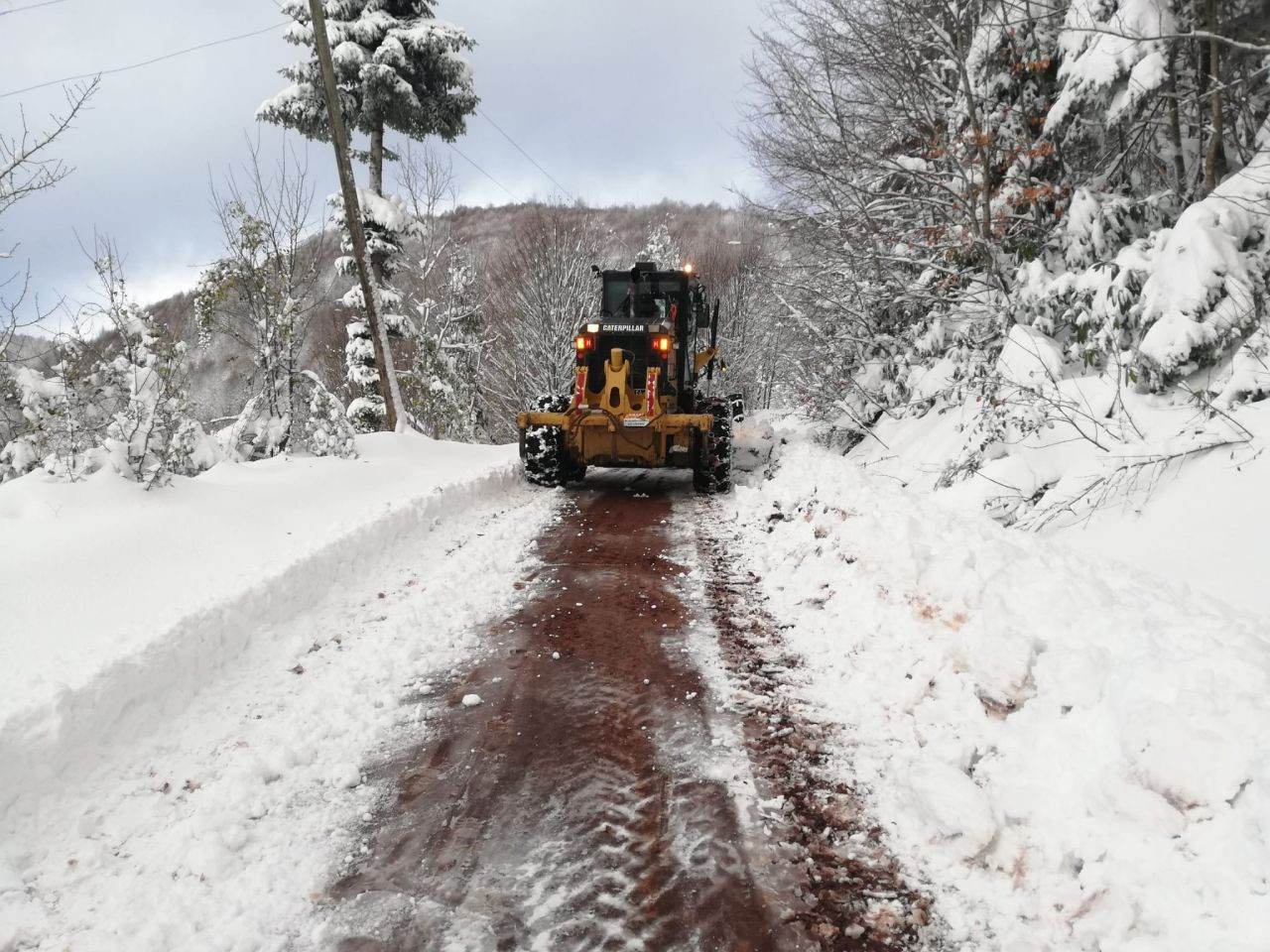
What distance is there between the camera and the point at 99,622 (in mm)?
4227

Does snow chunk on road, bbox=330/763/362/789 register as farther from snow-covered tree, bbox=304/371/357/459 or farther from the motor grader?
snow-covered tree, bbox=304/371/357/459

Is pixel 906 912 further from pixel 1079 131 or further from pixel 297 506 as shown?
pixel 1079 131

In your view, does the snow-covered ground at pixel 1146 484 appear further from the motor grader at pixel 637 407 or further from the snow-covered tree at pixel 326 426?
the snow-covered tree at pixel 326 426

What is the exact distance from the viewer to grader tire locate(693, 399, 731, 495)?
386 inches

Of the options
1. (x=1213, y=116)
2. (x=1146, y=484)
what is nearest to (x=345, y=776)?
(x=1146, y=484)

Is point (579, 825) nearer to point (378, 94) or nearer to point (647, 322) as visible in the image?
point (647, 322)

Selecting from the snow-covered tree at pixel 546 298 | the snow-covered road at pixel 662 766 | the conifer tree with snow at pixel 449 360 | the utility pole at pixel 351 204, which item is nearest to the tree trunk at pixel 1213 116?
the snow-covered road at pixel 662 766

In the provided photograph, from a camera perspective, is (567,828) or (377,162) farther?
(377,162)

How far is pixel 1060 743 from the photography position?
8.84ft

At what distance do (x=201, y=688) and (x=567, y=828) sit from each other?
2.49 m

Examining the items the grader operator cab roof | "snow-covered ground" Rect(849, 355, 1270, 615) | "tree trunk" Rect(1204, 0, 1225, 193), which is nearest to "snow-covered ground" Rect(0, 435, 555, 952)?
the grader operator cab roof

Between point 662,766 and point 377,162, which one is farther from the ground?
point 377,162

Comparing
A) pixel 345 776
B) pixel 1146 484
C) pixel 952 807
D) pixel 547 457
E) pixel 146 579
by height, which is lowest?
pixel 345 776

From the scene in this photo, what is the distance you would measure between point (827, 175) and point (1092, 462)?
531 centimetres
